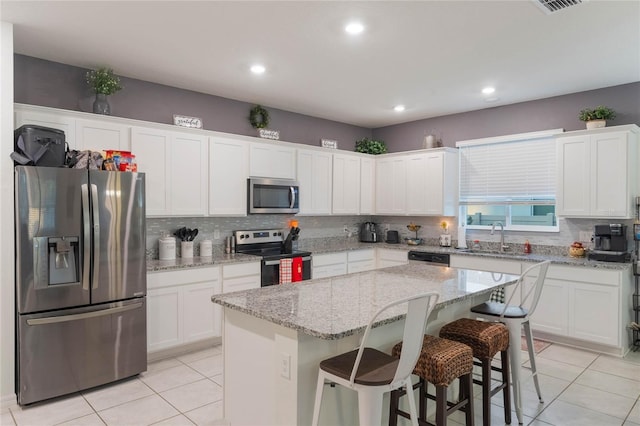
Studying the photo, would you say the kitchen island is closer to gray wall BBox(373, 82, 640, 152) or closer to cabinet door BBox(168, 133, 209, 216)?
cabinet door BBox(168, 133, 209, 216)

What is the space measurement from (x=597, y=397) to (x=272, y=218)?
3.78 metres

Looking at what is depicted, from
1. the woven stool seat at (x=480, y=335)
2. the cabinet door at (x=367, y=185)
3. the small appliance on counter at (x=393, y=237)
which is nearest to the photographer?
the woven stool seat at (x=480, y=335)

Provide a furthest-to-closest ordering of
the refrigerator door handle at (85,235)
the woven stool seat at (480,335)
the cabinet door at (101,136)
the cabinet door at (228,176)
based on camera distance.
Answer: the cabinet door at (228,176) → the cabinet door at (101,136) → the refrigerator door handle at (85,235) → the woven stool seat at (480,335)

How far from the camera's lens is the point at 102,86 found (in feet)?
11.8

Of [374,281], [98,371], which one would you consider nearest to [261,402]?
[374,281]

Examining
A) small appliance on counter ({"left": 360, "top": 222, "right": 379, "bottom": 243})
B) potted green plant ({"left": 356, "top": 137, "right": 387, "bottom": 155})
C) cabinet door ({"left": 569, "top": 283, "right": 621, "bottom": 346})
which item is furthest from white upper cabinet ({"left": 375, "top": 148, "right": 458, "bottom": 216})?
cabinet door ({"left": 569, "top": 283, "right": 621, "bottom": 346})

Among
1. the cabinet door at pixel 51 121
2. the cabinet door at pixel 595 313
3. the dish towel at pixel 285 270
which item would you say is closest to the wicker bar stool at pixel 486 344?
the cabinet door at pixel 595 313

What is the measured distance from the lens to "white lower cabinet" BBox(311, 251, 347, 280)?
5016 millimetres

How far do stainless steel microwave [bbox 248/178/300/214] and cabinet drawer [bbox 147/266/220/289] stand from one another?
92 centimetres

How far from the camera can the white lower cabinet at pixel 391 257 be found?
5465 millimetres

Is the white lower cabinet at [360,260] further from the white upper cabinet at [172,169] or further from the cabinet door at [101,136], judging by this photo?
the cabinet door at [101,136]

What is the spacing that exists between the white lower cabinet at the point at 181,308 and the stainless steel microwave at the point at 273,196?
98 cm

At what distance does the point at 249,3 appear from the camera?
258 centimetres

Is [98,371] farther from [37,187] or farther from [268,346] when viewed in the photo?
[268,346]
